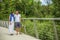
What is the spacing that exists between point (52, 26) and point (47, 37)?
1298 mm

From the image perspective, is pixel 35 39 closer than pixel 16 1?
Yes

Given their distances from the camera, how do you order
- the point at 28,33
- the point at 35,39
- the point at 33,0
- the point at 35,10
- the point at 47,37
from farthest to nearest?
the point at 33,0 → the point at 35,10 → the point at 28,33 → the point at 35,39 → the point at 47,37

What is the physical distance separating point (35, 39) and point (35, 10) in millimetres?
18978

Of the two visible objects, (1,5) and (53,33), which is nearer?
(53,33)

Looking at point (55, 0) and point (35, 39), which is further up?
point (55, 0)

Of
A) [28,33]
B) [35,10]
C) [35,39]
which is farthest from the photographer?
[35,10]

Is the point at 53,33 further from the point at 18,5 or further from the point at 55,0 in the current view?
the point at 18,5

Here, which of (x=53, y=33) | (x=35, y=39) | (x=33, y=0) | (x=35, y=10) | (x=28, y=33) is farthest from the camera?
(x=33, y=0)

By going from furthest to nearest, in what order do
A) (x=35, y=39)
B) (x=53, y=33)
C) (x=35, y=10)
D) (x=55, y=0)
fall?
(x=35, y=10), (x=55, y=0), (x=35, y=39), (x=53, y=33)

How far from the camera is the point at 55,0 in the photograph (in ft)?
74.2

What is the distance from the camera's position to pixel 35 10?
32.9m

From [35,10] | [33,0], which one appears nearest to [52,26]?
[35,10]

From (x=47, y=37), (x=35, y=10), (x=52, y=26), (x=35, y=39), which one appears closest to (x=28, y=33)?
(x=35, y=39)

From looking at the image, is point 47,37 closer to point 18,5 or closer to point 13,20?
point 13,20
